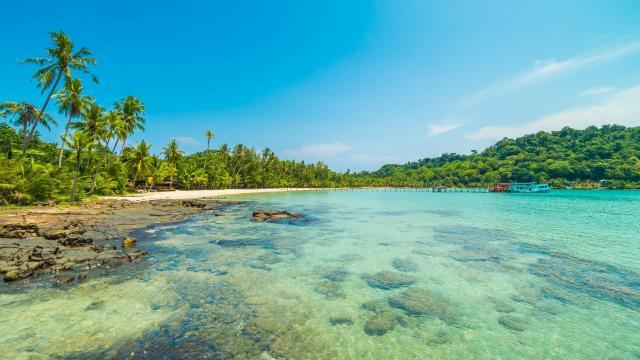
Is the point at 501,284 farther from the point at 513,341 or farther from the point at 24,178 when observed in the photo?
the point at 24,178

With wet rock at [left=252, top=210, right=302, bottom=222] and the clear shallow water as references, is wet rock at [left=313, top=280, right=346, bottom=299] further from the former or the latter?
wet rock at [left=252, top=210, right=302, bottom=222]

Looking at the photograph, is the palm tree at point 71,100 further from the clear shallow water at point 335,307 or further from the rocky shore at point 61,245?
the clear shallow water at point 335,307

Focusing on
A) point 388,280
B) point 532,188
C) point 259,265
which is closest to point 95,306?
point 259,265

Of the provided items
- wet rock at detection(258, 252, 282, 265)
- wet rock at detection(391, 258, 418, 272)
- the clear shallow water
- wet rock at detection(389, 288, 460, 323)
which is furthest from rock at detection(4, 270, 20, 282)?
wet rock at detection(391, 258, 418, 272)

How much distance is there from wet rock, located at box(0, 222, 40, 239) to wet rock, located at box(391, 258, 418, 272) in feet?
56.6

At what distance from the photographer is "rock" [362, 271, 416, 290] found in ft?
31.7

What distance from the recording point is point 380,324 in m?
6.84

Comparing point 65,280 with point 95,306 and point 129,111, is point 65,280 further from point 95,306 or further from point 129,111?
point 129,111

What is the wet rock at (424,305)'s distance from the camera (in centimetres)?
744

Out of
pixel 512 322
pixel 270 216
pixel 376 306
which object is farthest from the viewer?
pixel 270 216

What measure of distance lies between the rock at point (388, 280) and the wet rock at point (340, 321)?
8.83ft

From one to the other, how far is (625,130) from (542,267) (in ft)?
758

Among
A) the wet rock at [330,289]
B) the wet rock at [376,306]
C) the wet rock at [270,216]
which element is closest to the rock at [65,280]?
the wet rock at [330,289]

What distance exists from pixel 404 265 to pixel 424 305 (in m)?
4.11
